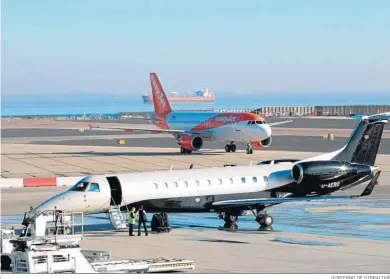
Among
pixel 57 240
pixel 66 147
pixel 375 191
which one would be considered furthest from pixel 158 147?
pixel 57 240

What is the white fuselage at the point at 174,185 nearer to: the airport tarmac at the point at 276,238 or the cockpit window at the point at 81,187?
the cockpit window at the point at 81,187

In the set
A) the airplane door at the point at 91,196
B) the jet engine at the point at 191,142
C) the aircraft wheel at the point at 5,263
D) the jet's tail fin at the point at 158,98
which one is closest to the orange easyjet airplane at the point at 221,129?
the jet engine at the point at 191,142

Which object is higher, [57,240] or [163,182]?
[163,182]

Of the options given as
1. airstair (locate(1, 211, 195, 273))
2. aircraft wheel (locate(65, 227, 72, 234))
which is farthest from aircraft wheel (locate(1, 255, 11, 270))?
aircraft wheel (locate(65, 227, 72, 234))

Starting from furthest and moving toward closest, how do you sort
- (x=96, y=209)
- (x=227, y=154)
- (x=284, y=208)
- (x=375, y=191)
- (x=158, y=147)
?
(x=158, y=147), (x=227, y=154), (x=375, y=191), (x=284, y=208), (x=96, y=209)

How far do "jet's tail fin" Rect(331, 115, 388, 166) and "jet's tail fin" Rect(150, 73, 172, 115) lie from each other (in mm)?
45387

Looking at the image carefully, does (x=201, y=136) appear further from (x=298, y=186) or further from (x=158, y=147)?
(x=298, y=186)

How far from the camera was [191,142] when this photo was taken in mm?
74938

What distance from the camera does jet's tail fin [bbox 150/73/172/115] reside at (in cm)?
8581

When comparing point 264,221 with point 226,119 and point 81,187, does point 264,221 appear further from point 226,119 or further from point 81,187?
point 226,119

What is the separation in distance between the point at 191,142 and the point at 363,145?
3538 centimetres

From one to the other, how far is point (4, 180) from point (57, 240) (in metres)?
29.5

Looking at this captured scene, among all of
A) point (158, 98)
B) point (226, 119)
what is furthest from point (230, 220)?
point (158, 98)

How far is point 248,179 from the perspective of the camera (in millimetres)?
36906
